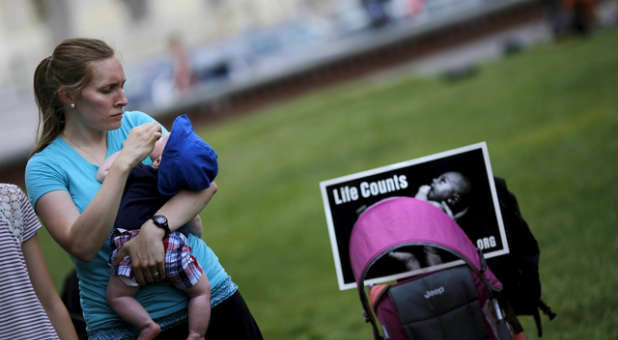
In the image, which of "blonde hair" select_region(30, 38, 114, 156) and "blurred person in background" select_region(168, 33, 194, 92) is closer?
"blonde hair" select_region(30, 38, 114, 156)

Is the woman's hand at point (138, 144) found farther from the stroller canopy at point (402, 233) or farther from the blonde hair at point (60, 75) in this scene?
the stroller canopy at point (402, 233)

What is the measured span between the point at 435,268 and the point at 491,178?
0.48 m

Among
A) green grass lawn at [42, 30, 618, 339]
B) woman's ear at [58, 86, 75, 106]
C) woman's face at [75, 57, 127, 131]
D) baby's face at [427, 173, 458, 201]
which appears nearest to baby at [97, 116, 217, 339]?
woman's face at [75, 57, 127, 131]

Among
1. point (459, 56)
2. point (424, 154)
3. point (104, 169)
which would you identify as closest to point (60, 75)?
point (104, 169)

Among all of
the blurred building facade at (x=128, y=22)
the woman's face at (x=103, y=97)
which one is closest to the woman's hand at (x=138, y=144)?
the woman's face at (x=103, y=97)

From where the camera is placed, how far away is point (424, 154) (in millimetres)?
10578

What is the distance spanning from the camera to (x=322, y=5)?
105 feet

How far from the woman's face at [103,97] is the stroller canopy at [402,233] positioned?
1147 millimetres

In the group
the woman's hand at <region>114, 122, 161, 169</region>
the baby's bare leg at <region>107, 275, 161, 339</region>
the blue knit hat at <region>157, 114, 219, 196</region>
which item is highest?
the woman's hand at <region>114, 122, 161, 169</region>

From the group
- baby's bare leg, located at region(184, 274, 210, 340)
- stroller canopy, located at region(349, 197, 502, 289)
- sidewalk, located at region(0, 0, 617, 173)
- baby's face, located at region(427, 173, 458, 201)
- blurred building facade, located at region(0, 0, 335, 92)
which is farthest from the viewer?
blurred building facade, located at region(0, 0, 335, 92)

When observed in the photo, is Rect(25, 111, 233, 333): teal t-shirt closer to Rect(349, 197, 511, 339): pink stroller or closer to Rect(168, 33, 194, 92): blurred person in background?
Rect(349, 197, 511, 339): pink stroller

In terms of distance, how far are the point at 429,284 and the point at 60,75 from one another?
1726mm

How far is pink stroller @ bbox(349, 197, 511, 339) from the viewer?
281cm

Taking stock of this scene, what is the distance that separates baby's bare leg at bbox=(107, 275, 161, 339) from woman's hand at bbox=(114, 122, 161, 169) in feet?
1.53
